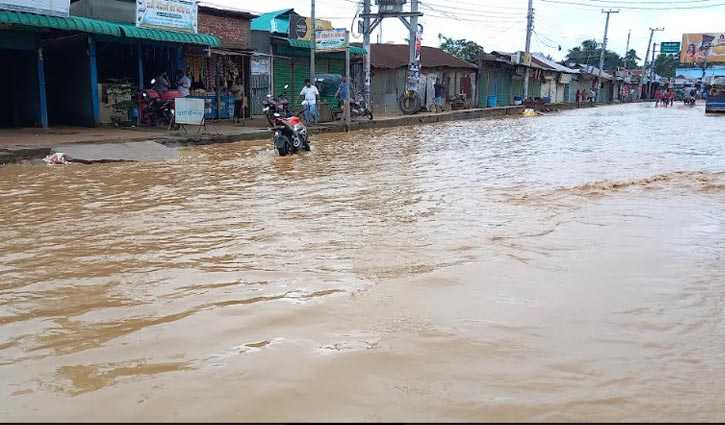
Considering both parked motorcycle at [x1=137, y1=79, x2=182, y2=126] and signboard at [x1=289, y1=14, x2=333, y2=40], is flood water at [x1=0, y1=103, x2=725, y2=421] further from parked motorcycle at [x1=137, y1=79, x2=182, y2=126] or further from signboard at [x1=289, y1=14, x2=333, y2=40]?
signboard at [x1=289, y1=14, x2=333, y2=40]

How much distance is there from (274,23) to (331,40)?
10.5 feet

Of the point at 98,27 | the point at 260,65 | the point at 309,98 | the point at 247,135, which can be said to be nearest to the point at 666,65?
the point at 260,65

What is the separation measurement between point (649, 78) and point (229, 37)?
234ft

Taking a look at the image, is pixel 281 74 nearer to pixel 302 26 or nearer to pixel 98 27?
pixel 302 26

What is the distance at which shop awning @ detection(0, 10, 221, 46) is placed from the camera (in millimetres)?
12234

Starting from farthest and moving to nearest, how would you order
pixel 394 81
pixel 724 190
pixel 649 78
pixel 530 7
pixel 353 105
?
pixel 649 78 < pixel 530 7 < pixel 394 81 < pixel 353 105 < pixel 724 190

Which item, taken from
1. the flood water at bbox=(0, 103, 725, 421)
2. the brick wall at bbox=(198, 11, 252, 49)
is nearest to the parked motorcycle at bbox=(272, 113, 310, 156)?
the flood water at bbox=(0, 103, 725, 421)

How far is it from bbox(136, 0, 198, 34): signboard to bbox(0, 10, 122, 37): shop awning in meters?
0.86

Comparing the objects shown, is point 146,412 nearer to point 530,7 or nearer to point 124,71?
point 124,71

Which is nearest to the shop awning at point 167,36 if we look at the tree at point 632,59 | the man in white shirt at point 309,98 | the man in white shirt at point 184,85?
the man in white shirt at point 184,85

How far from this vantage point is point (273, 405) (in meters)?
2.44

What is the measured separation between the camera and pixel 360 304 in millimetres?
3697

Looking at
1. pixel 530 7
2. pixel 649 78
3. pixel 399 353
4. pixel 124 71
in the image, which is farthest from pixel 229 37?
pixel 649 78

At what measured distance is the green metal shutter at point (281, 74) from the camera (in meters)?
22.2
